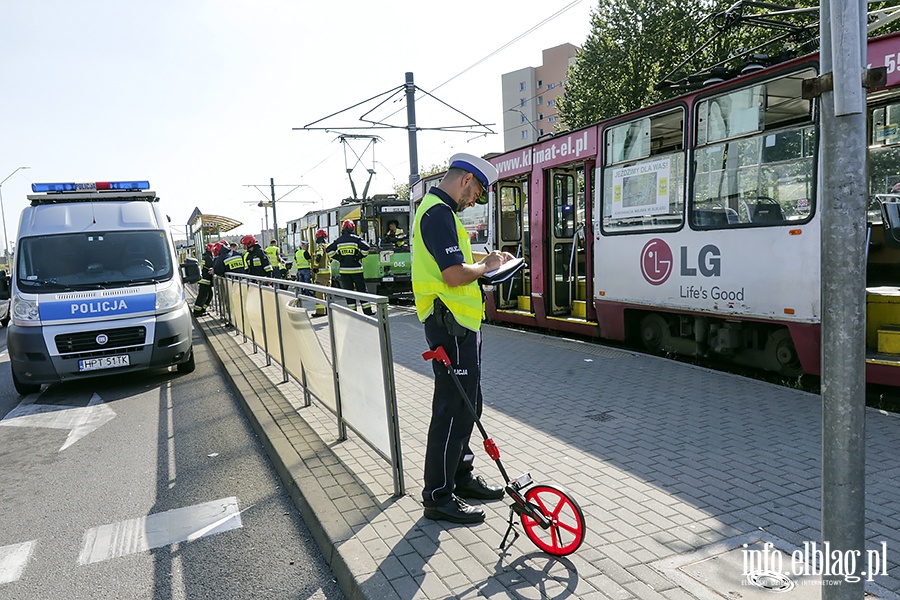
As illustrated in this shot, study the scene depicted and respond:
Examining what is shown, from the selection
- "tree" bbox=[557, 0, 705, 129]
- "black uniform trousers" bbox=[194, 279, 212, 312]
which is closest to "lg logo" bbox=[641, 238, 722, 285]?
"black uniform trousers" bbox=[194, 279, 212, 312]

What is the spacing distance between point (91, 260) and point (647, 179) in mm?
6995

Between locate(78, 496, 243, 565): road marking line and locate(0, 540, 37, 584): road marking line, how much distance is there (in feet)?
0.95

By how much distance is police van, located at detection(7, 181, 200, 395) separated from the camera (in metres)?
7.31

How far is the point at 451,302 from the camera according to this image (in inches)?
131

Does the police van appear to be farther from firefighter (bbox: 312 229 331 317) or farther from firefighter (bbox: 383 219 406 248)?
firefighter (bbox: 383 219 406 248)

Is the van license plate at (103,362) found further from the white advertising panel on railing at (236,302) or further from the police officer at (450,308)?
the police officer at (450,308)

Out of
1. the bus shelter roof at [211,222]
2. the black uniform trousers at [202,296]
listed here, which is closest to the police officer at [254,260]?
the black uniform trousers at [202,296]

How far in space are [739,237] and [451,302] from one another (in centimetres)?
420

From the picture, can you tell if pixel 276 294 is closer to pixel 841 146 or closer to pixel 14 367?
pixel 14 367

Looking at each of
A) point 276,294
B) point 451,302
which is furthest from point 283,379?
point 451,302

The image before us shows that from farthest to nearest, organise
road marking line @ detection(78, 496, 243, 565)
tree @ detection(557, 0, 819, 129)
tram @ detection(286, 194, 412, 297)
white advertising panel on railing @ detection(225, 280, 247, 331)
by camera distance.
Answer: tree @ detection(557, 0, 819, 129) < tram @ detection(286, 194, 412, 297) < white advertising panel on railing @ detection(225, 280, 247, 331) < road marking line @ detection(78, 496, 243, 565)

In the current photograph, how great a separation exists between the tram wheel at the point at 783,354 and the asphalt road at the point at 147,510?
4.82 metres

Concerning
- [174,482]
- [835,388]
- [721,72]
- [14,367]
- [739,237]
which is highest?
[721,72]

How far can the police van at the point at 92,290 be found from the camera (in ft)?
24.0
